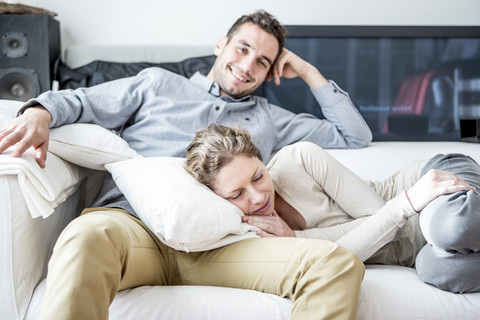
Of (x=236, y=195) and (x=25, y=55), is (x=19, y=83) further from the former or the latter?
(x=236, y=195)

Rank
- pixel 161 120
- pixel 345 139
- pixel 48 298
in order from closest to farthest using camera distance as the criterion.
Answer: pixel 48 298
pixel 161 120
pixel 345 139

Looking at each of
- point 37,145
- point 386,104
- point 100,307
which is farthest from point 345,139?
point 100,307

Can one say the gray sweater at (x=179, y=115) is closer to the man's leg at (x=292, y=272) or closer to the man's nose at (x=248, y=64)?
the man's nose at (x=248, y=64)

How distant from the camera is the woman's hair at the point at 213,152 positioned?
52.5 inches

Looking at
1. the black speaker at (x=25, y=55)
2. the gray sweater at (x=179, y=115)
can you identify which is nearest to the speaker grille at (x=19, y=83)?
the black speaker at (x=25, y=55)

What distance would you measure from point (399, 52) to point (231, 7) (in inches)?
33.0

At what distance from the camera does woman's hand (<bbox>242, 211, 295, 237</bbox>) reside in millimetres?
1331

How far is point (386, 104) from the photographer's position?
100 inches

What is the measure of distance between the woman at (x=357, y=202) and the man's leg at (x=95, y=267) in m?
0.26

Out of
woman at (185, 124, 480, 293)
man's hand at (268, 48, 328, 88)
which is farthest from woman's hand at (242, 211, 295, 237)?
man's hand at (268, 48, 328, 88)

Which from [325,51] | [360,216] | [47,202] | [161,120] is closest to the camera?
[47,202]

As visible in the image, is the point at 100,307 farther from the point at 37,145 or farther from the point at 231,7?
the point at 231,7

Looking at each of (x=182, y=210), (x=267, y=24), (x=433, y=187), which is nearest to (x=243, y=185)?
(x=182, y=210)

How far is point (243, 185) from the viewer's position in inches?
52.1
